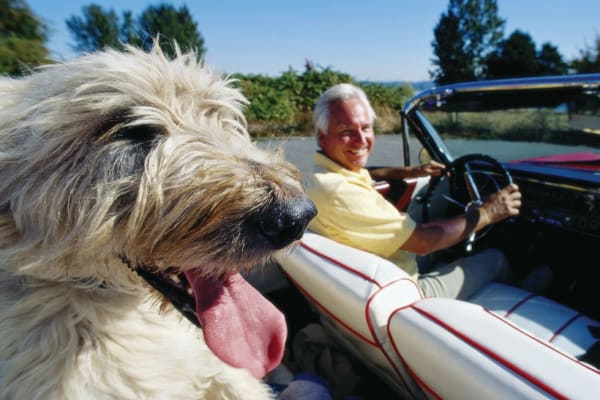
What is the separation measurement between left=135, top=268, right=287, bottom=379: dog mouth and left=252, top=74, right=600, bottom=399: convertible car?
436 millimetres

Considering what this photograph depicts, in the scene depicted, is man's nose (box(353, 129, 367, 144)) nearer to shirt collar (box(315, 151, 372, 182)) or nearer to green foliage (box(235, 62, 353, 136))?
shirt collar (box(315, 151, 372, 182))

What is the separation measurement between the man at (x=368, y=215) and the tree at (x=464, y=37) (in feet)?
161

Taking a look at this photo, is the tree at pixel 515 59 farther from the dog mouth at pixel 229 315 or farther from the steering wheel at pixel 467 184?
the dog mouth at pixel 229 315

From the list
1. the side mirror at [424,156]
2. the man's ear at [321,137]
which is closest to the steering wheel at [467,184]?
the side mirror at [424,156]

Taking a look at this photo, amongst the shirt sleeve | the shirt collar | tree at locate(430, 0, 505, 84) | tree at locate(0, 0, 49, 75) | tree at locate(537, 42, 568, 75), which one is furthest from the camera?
tree at locate(430, 0, 505, 84)

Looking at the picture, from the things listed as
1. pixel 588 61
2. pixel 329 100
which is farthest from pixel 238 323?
pixel 588 61

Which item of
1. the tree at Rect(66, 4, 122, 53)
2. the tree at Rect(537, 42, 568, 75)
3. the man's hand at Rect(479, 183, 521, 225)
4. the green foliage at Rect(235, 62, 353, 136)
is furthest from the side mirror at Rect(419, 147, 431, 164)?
the tree at Rect(66, 4, 122, 53)

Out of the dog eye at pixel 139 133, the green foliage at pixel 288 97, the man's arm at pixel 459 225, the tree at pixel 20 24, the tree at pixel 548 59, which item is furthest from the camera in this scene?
the tree at pixel 548 59

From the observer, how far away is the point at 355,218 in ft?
8.79

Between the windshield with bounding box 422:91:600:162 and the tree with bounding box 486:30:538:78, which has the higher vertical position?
the tree with bounding box 486:30:538:78

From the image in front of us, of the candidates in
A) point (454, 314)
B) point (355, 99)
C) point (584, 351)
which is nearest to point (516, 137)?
point (355, 99)

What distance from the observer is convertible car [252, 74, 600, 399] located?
61.2 inches

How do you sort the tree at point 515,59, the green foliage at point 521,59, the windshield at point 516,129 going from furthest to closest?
the tree at point 515,59, the green foliage at point 521,59, the windshield at point 516,129

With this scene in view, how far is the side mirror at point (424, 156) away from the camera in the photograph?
4426 mm
